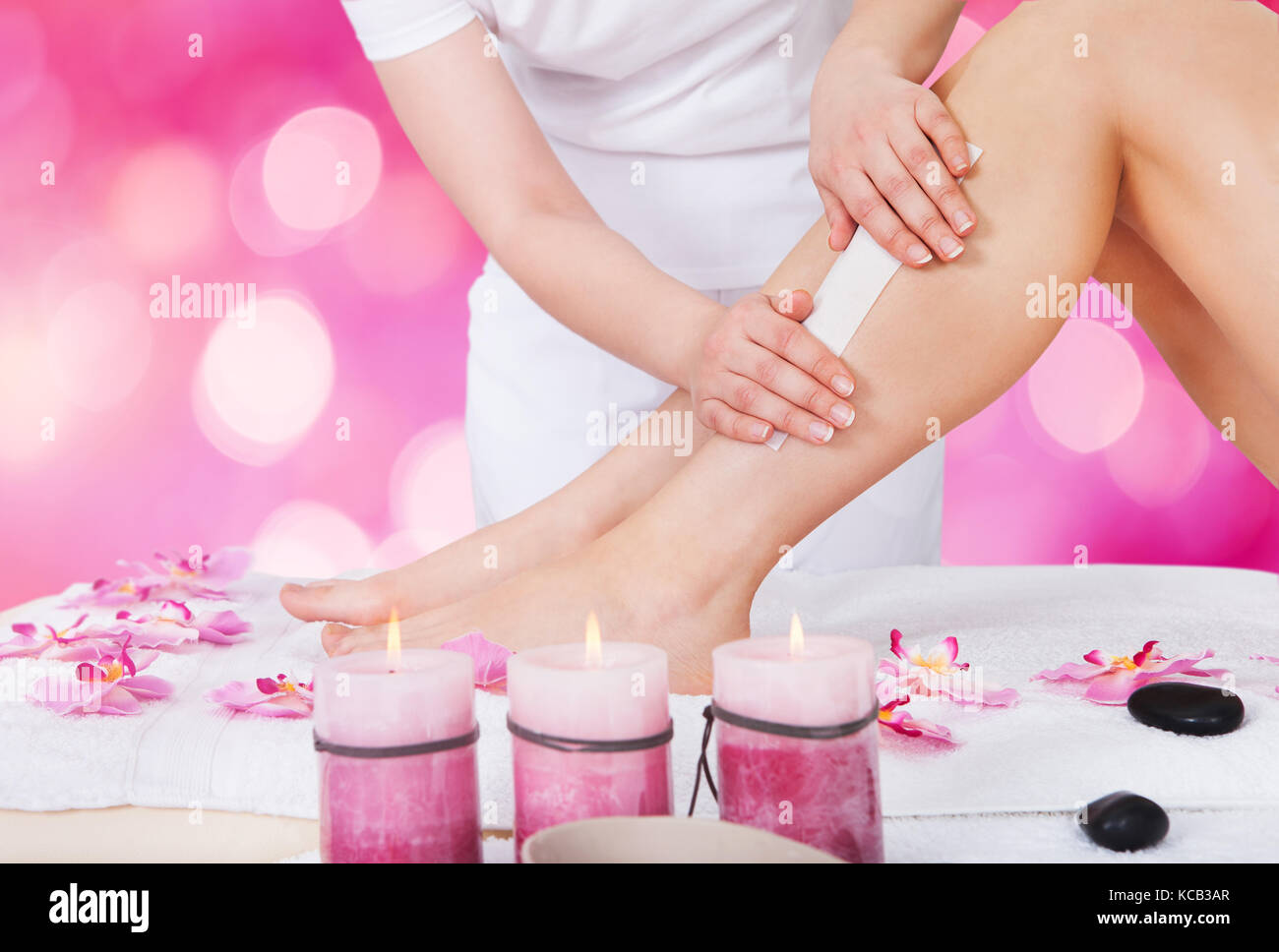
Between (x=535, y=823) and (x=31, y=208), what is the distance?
2.08 meters

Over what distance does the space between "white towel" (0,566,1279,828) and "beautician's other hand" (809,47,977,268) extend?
35cm

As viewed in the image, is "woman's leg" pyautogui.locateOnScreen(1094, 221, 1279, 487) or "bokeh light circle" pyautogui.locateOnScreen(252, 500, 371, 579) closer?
"woman's leg" pyautogui.locateOnScreen(1094, 221, 1279, 487)

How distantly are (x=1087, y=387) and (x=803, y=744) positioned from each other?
193cm

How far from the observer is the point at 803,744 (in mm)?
534

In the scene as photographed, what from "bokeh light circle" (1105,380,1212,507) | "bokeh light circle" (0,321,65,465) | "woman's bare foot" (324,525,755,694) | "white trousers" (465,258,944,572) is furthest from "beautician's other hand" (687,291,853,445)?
"bokeh light circle" (0,321,65,465)

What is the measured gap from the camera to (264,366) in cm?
224

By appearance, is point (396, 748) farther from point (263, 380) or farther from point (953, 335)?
point (263, 380)

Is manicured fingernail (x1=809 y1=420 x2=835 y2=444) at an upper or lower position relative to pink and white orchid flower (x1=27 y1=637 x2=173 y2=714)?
upper

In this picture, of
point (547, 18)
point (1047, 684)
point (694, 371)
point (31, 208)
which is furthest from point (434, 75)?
point (31, 208)

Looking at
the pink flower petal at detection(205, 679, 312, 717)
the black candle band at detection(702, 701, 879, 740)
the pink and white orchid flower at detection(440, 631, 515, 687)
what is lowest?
the pink flower petal at detection(205, 679, 312, 717)

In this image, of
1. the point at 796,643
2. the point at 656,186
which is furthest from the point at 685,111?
the point at 796,643

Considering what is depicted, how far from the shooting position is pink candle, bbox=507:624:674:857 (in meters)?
0.54

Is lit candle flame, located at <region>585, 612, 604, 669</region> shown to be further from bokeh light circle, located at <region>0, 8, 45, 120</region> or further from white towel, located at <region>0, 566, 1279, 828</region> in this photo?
bokeh light circle, located at <region>0, 8, 45, 120</region>
